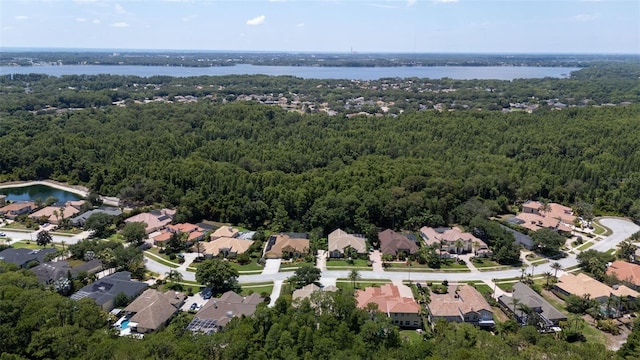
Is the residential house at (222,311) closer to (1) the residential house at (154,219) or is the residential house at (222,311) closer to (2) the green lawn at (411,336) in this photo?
(2) the green lawn at (411,336)

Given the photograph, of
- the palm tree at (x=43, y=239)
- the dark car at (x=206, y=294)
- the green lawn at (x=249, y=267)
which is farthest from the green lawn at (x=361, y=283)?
the palm tree at (x=43, y=239)

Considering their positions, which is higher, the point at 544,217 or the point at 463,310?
the point at 544,217

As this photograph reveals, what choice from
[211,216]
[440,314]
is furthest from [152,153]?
[440,314]

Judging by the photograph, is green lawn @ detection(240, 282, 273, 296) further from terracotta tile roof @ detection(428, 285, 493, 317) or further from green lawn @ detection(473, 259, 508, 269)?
green lawn @ detection(473, 259, 508, 269)

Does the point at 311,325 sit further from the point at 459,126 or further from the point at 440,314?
the point at 459,126

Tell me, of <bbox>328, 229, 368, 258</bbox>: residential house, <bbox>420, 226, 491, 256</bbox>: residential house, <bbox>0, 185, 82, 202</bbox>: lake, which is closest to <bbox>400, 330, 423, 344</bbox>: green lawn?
<bbox>328, 229, 368, 258</bbox>: residential house

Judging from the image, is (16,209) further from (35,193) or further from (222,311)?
(222,311)

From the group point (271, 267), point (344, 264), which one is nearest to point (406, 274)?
point (344, 264)
